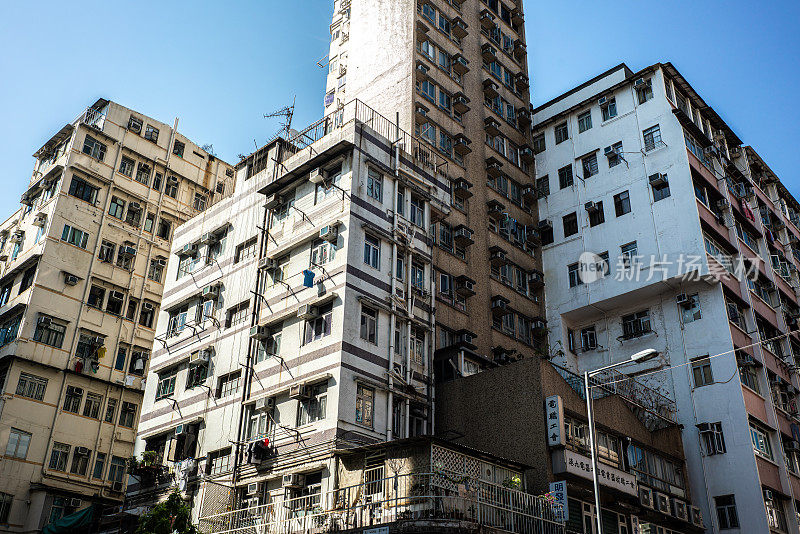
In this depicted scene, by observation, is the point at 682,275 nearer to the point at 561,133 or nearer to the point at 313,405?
the point at 561,133

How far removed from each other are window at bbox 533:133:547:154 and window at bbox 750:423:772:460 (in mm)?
21247

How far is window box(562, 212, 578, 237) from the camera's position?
44188 millimetres

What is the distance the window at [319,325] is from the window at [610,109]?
2406 cm

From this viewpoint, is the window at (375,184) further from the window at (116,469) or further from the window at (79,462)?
the window at (79,462)

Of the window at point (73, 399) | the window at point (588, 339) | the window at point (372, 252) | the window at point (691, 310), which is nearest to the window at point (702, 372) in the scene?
the window at point (691, 310)

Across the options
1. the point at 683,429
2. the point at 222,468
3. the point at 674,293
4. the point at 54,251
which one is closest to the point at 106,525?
the point at 222,468

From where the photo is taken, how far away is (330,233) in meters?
31.2

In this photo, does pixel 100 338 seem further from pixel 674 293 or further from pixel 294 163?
pixel 674 293

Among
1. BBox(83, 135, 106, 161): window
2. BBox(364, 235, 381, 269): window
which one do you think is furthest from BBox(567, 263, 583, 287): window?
BBox(83, 135, 106, 161): window

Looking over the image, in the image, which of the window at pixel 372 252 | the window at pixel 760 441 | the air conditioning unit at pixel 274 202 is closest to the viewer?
the window at pixel 372 252

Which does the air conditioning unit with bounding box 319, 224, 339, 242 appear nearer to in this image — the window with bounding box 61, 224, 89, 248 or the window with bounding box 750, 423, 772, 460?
the window with bounding box 61, 224, 89, 248

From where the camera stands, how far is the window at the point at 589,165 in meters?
45.0

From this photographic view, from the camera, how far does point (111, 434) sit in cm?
4012

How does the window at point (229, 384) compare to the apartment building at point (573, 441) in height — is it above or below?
above
